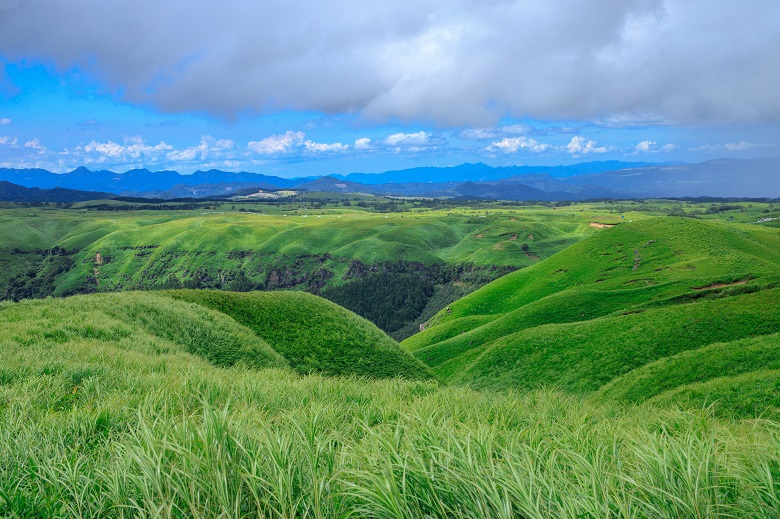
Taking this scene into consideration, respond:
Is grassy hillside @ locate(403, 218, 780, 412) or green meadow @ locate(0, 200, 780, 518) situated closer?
green meadow @ locate(0, 200, 780, 518)

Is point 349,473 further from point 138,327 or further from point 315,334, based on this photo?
point 315,334

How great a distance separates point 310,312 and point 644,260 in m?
49.5

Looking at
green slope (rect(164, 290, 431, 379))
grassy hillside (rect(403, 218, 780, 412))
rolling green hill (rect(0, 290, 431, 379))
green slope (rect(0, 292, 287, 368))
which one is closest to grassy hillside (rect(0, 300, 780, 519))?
rolling green hill (rect(0, 290, 431, 379))

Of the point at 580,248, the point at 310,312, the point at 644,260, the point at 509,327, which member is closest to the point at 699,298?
the point at 509,327

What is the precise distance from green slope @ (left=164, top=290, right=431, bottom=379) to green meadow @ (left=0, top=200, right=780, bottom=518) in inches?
6.8

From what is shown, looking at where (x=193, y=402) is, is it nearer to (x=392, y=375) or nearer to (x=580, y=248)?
(x=392, y=375)

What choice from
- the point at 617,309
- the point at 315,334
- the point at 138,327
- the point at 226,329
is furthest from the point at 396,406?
the point at 617,309

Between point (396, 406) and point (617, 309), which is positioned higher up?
point (396, 406)

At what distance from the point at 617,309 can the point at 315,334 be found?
103ft

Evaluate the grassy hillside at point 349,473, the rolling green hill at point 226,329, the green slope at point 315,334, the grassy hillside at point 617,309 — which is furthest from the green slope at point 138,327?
the grassy hillside at point 617,309

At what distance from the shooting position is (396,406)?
25.7 ft

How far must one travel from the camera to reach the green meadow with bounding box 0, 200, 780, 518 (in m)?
3.79

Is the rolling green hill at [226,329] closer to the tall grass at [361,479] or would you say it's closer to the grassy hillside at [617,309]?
the tall grass at [361,479]

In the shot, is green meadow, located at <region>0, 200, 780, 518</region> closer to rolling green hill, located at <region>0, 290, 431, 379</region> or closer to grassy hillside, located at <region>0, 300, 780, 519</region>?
grassy hillside, located at <region>0, 300, 780, 519</region>
